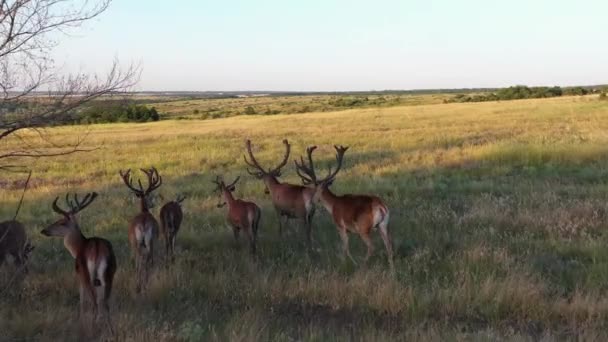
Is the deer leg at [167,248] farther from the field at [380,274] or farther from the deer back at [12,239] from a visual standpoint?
the deer back at [12,239]

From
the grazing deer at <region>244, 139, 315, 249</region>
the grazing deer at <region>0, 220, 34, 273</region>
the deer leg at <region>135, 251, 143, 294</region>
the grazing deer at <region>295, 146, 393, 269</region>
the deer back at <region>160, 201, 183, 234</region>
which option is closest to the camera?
the deer leg at <region>135, 251, 143, 294</region>

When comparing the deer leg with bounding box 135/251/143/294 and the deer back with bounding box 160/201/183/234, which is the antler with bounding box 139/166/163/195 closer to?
the deer back with bounding box 160/201/183/234

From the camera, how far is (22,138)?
25.9 ft

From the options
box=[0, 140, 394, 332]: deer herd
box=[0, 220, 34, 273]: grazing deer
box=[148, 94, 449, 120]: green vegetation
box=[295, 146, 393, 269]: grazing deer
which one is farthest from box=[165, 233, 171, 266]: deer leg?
box=[148, 94, 449, 120]: green vegetation

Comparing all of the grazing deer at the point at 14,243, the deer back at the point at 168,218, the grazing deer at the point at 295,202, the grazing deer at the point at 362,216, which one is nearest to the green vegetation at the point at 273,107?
the grazing deer at the point at 295,202

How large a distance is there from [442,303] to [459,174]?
37.8 ft

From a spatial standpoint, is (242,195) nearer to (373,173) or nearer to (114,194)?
(114,194)

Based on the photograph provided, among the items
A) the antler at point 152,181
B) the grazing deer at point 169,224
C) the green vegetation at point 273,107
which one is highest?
the antler at point 152,181

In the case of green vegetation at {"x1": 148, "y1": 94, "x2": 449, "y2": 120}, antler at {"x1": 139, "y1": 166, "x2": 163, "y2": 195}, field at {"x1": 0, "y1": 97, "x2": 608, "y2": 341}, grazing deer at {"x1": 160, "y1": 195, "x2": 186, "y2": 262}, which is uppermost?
antler at {"x1": 139, "y1": 166, "x2": 163, "y2": 195}

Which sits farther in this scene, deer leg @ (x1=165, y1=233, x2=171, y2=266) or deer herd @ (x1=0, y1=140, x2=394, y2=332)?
deer leg @ (x1=165, y1=233, x2=171, y2=266)

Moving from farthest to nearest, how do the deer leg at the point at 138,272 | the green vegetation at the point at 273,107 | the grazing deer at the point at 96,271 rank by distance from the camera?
the green vegetation at the point at 273,107 → the deer leg at the point at 138,272 → the grazing deer at the point at 96,271

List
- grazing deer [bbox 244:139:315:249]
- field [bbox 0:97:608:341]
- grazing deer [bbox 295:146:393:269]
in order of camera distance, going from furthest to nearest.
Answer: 1. grazing deer [bbox 244:139:315:249]
2. grazing deer [bbox 295:146:393:269]
3. field [bbox 0:97:608:341]

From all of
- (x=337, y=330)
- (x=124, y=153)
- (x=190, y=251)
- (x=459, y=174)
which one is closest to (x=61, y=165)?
(x=124, y=153)

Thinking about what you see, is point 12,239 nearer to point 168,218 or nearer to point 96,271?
point 168,218
